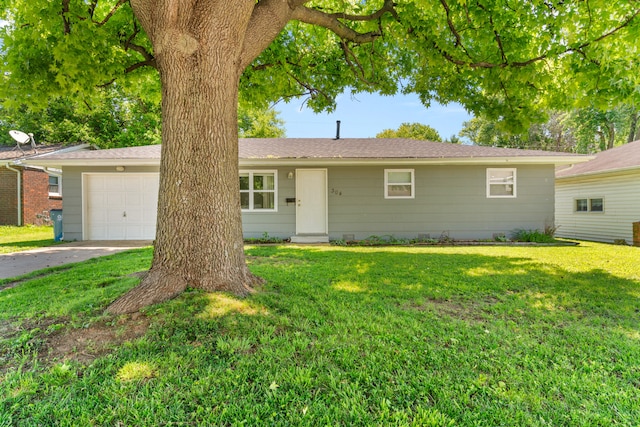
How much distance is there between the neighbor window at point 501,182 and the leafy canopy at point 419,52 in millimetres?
4017

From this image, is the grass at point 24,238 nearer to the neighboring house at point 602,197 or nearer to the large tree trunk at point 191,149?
Result: the large tree trunk at point 191,149

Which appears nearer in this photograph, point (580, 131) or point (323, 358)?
point (323, 358)

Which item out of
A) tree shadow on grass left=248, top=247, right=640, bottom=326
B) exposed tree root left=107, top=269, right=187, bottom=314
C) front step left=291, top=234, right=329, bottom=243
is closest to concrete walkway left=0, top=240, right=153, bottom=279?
exposed tree root left=107, top=269, right=187, bottom=314

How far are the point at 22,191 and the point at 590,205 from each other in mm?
24242

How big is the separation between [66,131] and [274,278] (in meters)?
22.9

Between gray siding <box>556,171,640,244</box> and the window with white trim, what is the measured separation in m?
0.14

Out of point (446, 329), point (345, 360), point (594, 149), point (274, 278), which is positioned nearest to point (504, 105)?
point (446, 329)

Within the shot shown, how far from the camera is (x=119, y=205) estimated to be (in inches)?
385

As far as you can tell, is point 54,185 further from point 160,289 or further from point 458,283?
point 458,283

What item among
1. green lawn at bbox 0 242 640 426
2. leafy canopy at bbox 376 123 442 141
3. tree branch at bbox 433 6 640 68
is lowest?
green lawn at bbox 0 242 640 426

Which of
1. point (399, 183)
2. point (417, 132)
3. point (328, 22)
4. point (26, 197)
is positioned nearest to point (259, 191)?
point (399, 183)

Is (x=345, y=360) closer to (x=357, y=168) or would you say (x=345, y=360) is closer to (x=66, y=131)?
(x=357, y=168)

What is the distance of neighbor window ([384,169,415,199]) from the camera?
10000 millimetres

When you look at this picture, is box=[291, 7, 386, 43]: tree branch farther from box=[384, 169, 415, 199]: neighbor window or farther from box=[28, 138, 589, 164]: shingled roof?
box=[384, 169, 415, 199]: neighbor window
